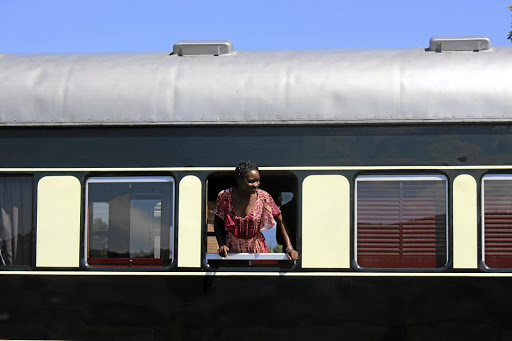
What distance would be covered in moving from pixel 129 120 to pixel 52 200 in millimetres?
980

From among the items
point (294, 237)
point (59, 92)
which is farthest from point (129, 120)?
point (294, 237)

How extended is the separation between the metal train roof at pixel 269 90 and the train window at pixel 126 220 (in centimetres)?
56

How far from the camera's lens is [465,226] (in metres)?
6.72

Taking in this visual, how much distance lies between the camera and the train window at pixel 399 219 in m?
6.80

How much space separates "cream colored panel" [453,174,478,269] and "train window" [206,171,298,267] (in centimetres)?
136

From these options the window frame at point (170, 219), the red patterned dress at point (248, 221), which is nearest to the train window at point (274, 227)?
the red patterned dress at point (248, 221)

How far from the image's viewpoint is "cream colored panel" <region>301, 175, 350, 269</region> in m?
6.80

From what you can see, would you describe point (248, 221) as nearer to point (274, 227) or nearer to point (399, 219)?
point (274, 227)

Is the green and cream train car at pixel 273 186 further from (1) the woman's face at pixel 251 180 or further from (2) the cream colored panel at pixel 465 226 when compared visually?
(1) the woman's face at pixel 251 180

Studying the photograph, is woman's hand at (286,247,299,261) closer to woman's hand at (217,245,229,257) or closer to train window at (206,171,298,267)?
train window at (206,171,298,267)

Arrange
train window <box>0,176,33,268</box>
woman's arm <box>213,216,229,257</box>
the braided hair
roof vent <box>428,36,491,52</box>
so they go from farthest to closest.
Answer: roof vent <box>428,36,491,52</box>
train window <box>0,176,33,268</box>
woman's arm <box>213,216,229,257</box>
the braided hair

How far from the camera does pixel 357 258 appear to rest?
6824mm
